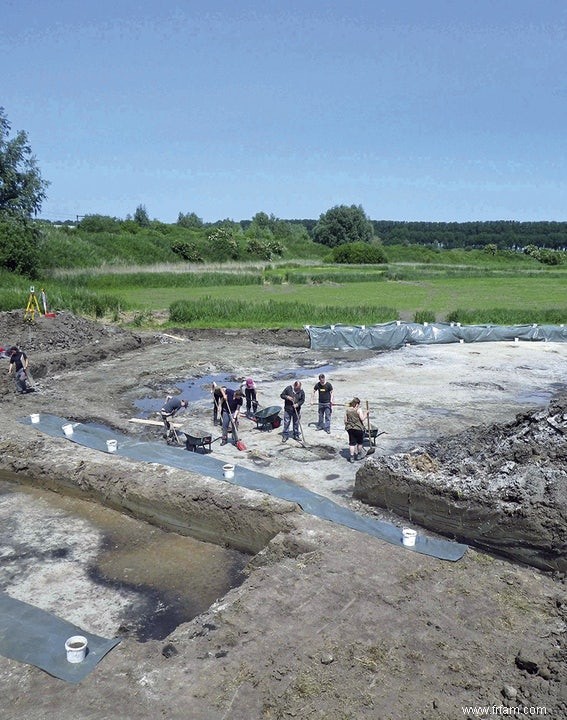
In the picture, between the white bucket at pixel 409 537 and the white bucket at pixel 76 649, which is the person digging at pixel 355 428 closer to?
the white bucket at pixel 409 537

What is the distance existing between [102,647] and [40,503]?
5.64 metres

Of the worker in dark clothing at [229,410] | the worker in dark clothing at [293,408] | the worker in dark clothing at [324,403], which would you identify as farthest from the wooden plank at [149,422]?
the worker in dark clothing at [324,403]

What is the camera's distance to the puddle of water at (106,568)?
845 cm

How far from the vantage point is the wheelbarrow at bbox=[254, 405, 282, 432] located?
15297 millimetres

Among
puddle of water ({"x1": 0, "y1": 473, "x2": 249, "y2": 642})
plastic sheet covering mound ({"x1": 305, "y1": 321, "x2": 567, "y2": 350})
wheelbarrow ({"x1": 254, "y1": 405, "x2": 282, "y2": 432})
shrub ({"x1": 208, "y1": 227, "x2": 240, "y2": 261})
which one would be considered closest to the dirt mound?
plastic sheet covering mound ({"x1": 305, "y1": 321, "x2": 567, "y2": 350})

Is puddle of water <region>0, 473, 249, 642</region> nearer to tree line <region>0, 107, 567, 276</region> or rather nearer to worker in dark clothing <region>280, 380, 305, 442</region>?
worker in dark clothing <region>280, 380, 305, 442</region>

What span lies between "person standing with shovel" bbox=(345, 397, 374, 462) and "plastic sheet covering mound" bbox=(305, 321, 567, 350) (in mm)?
13973

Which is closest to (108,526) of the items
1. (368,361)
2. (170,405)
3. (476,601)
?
(170,405)

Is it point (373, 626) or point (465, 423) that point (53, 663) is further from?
point (465, 423)

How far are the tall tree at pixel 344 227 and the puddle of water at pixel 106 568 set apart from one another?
96505 mm

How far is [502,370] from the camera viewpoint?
22.8m

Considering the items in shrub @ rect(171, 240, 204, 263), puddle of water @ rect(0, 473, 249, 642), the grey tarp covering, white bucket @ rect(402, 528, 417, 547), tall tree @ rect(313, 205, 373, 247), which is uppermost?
tall tree @ rect(313, 205, 373, 247)

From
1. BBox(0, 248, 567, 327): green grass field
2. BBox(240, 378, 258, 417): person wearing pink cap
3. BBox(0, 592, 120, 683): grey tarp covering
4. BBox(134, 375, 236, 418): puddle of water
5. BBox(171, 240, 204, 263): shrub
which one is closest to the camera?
BBox(0, 592, 120, 683): grey tarp covering

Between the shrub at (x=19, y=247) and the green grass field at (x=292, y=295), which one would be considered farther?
the shrub at (x=19, y=247)
